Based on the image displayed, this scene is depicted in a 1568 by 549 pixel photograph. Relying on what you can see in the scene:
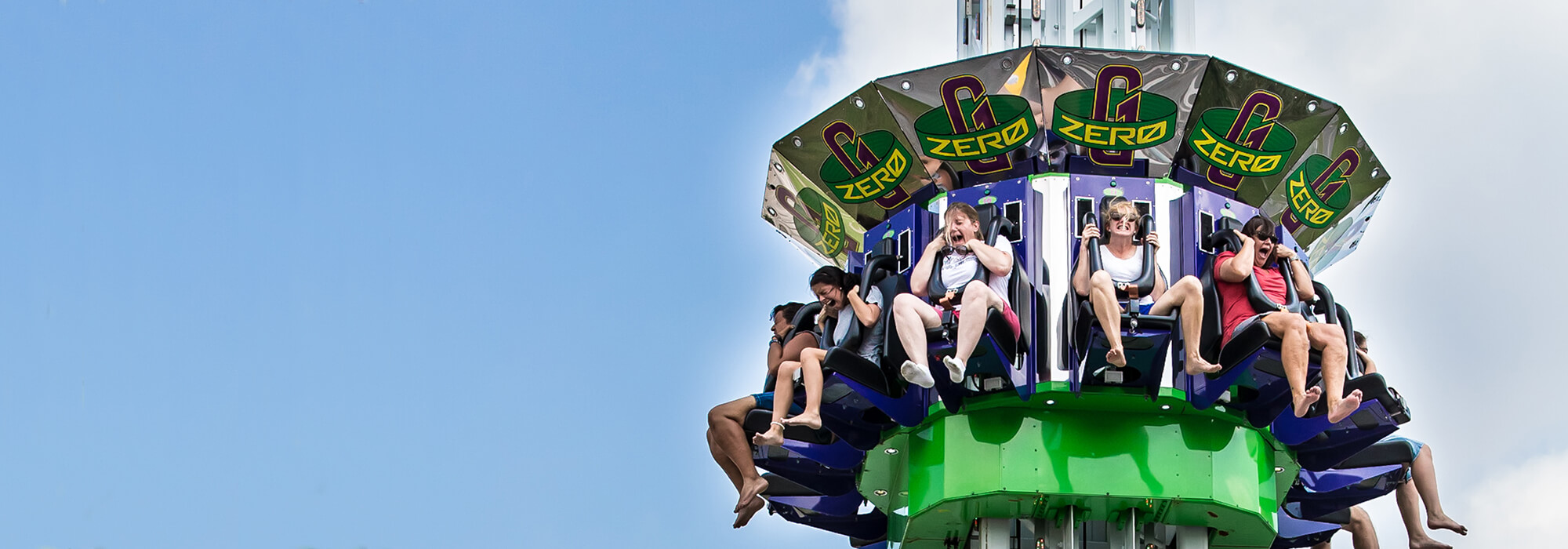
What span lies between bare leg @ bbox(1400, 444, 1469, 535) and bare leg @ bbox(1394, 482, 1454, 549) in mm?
308

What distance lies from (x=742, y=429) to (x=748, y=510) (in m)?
1.07

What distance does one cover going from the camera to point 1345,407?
2500cm

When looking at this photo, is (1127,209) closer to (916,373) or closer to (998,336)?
(998,336)

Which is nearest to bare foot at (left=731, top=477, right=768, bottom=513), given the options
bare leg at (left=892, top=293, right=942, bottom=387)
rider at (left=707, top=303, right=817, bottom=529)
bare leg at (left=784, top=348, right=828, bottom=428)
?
rider at (left=707, top=303, right=817, bottom=529)

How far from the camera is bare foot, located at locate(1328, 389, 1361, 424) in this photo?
24.8 metres

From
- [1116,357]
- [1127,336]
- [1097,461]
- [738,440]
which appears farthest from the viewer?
[738,440]

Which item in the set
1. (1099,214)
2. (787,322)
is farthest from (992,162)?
(787,322)

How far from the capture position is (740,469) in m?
28.6

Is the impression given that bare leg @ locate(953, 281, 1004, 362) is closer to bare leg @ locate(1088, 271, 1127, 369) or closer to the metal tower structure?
bare leg @ locate(1088, 271, 1127, 369)

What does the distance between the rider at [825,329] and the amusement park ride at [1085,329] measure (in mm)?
299

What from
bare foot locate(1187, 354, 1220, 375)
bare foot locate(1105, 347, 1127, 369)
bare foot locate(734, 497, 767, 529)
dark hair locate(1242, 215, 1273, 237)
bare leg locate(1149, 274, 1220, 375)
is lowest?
bare foot locate(734, 497, 767, 529)

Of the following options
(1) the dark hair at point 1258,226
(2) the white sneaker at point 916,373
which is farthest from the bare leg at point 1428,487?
(2) the white sneaker at point 916,373

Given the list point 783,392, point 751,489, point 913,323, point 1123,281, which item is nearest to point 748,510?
point 751,489

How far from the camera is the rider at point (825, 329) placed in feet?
87.7
